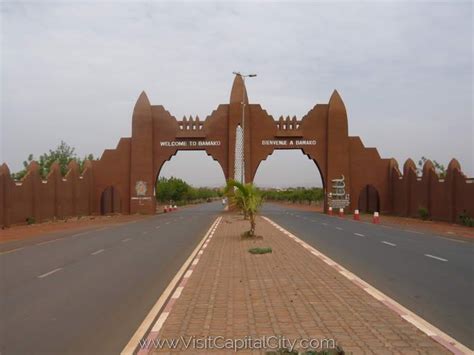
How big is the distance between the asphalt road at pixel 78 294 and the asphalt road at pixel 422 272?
437 cm

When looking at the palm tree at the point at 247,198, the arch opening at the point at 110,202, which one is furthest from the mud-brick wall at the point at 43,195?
the palm tree at the point at 247,198

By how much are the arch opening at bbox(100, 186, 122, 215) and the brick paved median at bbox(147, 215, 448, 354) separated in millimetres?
48242

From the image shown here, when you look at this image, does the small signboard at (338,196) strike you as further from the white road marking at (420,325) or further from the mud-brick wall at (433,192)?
the white road marking at (420,325)

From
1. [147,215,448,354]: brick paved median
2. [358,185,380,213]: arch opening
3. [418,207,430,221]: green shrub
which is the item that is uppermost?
[358,185,380,213]: arch opening

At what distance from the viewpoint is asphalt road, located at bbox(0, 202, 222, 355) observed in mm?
6824

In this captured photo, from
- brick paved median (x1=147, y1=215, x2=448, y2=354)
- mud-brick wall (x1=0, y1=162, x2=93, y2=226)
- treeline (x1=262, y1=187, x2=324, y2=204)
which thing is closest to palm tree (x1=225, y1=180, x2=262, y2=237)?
brick paved median (x1=147, y1=215, x2=448, y2=354)

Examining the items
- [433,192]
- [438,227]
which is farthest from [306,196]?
[438,227]

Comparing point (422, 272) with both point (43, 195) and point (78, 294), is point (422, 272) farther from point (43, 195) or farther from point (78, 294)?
point (43, 195)

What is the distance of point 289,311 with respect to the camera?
26.6 feet

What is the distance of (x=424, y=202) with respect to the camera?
1742 inches

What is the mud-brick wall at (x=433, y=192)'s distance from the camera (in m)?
36.3

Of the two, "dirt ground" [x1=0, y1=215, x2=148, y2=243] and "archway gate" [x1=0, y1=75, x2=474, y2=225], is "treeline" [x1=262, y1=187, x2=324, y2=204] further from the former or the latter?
"dirt ground" [x1=0, y1=215, x2=148, y2=243]

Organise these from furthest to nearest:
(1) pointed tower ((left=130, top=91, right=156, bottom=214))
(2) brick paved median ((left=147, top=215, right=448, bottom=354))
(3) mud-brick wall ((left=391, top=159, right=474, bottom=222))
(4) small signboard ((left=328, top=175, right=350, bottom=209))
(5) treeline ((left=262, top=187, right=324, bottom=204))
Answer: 1. (5) treeline ((left=262, top=187, right=324, bottom=204))
2. (1) pointed tower ((left=130, top=91, right=156, bottom=214))
3. (4) small signboard ((left=328, top=175, right=350, bottom=209))
4. (3) mud-brick wall ((left=391, top=159, right=474, bottom=222))
5. (2) brick paved median ((left=147, top=215, right=448, bottom=354))

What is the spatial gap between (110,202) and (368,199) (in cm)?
2927
